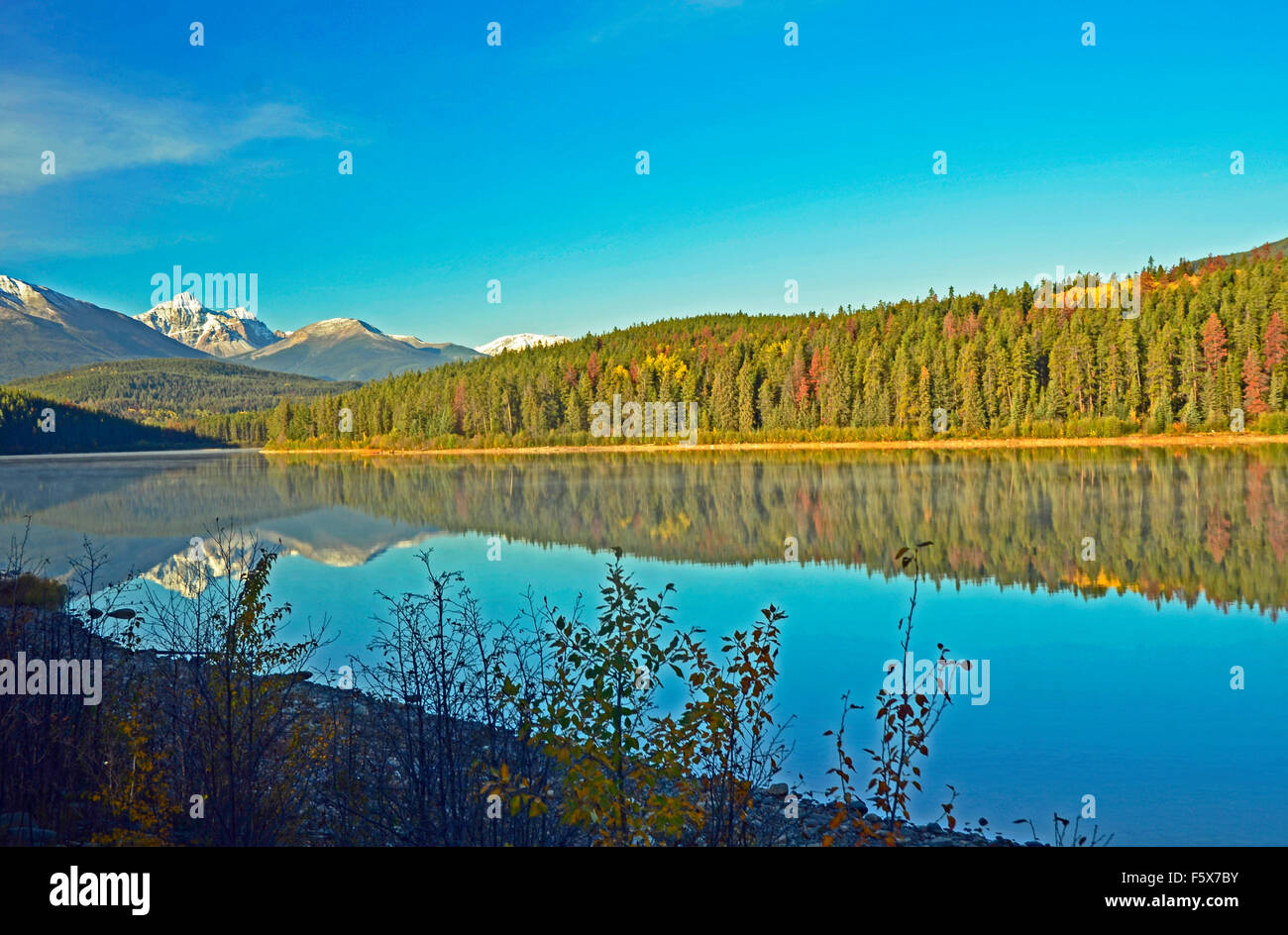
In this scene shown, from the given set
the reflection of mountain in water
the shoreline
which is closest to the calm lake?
the reflection of mountain in water

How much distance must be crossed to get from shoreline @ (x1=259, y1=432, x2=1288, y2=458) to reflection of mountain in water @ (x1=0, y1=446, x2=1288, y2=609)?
599 inches

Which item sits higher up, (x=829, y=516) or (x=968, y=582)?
(x=829, y=516)

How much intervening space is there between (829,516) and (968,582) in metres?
12.4

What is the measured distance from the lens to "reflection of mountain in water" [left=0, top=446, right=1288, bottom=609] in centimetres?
2141

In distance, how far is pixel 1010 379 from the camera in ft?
308

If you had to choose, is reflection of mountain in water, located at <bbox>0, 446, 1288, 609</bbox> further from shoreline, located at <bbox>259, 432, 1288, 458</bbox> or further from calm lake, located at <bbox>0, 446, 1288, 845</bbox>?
shoreline, located at <bbox>259, 432, 1288, 458</bbox>

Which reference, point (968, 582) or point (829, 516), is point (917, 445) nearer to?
point (829, 516)

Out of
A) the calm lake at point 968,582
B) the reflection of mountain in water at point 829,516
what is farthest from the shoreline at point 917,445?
the calm lake at point 968,582

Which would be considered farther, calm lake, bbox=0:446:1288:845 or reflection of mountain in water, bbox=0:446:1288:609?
reflection of mountain in water, bbox=0:446:1288:609

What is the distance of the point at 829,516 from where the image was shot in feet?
104

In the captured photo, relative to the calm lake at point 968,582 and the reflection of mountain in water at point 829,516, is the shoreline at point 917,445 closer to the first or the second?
the reflection of mountain in water at point 829,516

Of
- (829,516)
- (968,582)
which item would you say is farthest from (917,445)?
(968,582)

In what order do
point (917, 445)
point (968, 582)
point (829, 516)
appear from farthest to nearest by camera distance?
point (917, 445)
point (829, 516)
point (968, 582)
